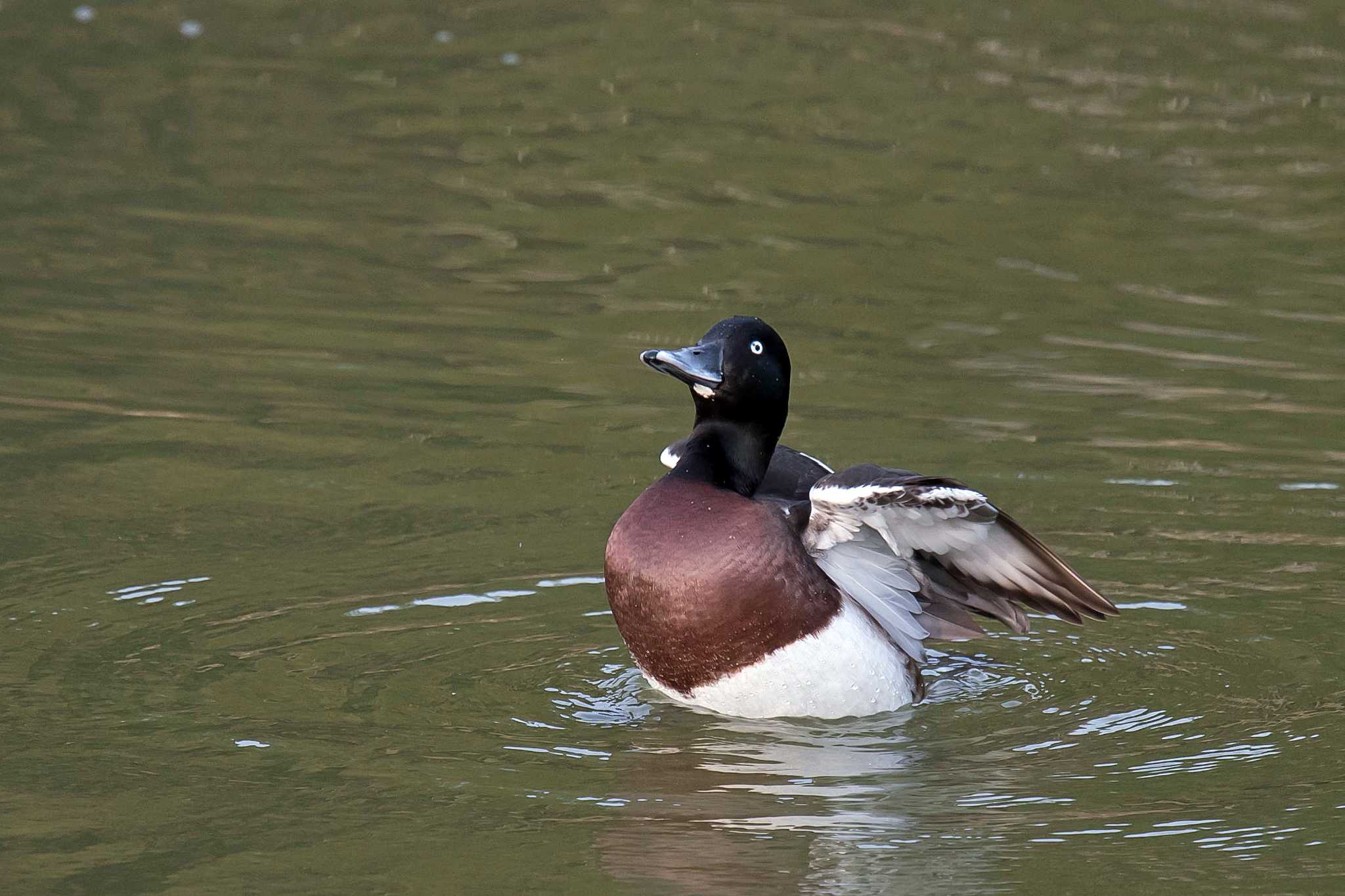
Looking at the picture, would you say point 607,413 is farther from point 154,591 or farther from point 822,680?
point 822,680

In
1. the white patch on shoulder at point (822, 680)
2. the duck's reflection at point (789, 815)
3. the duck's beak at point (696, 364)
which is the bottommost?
the duck's reflection at point (789, 815)

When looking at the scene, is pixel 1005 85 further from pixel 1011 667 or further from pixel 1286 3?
pixel 1011 667

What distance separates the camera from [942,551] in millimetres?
7047

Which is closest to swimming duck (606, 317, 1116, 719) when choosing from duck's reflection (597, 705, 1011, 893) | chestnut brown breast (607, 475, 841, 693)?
chestnut brown breast (607, 475, 841, 693)

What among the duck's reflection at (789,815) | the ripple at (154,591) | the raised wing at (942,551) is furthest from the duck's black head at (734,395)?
the ripple at (154,591)

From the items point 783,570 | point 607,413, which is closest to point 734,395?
point 783,570

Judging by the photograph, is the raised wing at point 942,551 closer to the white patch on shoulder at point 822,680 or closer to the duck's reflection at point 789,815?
the white patch on shoulder at point 822,680

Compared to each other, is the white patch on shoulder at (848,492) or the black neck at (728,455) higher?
the black neck at (728,455)

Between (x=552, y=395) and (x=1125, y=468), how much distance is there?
2898 millimetres

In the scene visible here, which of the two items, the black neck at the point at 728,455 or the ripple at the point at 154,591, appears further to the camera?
the ripple at the point at 154,591

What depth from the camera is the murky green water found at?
6.06m

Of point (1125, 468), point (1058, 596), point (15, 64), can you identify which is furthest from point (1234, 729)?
point (15, 64)

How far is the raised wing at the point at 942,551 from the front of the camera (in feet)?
21.5

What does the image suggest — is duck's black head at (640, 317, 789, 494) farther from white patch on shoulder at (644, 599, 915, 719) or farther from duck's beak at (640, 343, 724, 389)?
white patch on shoulder at (644, 599, 915, 719)
